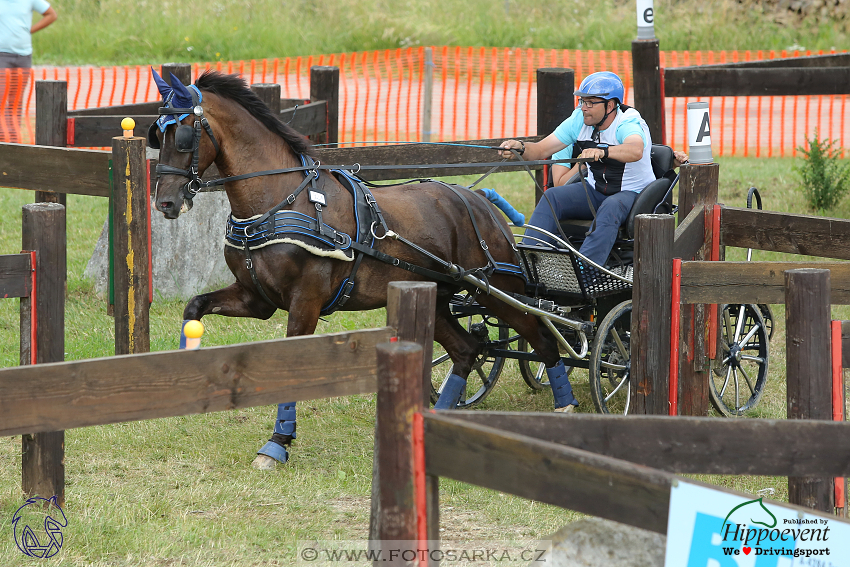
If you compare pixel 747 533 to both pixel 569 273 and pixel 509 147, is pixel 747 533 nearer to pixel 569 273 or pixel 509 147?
pixel 569 273

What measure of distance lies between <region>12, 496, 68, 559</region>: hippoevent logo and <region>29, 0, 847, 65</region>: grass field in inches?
578

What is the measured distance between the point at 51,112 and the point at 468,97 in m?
9.07

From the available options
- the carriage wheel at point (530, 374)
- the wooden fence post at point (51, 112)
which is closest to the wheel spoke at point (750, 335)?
the carriage wheel at point (530, 374)

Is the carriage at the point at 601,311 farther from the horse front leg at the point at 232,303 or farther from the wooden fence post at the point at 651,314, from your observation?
the horse front leg at the point at 232,303

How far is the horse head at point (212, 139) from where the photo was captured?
15.3ft

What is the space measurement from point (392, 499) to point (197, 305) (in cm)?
282

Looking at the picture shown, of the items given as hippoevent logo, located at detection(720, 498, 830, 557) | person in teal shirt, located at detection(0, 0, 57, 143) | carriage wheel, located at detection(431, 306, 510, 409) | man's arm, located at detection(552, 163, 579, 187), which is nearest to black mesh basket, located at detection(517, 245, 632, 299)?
carriage wheel, located at detection(431, 306, 510, 409)

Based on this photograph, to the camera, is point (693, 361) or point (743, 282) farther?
point (693, 361)

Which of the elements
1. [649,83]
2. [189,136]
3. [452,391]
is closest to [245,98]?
[189,136]

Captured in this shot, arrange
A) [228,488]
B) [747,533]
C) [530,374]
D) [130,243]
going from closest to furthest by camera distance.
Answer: [747,533]
[228,488]
[130,243]
[530,374]

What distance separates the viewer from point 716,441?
238cm

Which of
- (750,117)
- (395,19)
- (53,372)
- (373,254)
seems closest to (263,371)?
(53,372)

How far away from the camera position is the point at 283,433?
507cm

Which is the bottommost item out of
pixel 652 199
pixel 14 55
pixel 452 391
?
pixel 452 391
